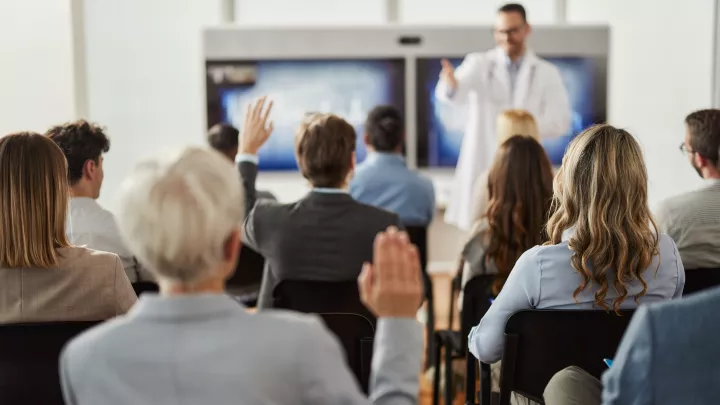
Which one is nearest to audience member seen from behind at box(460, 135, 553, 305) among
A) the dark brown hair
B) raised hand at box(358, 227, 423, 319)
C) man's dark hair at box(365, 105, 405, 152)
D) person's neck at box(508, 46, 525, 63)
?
the dark brown hair

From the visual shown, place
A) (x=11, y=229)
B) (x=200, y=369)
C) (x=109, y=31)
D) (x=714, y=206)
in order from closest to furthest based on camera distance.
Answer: (x=200, y=369) < (x=11, y=229) < (x=714, y=206) < (x=109, y=31)

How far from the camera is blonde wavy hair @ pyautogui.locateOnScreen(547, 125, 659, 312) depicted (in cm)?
205

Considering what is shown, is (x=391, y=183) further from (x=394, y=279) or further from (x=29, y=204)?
(x=394, y=279)

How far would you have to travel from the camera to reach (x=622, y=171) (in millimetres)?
2078

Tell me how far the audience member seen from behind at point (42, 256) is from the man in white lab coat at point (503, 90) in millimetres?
3530

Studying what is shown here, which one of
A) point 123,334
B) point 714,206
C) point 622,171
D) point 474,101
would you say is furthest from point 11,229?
point 474,101

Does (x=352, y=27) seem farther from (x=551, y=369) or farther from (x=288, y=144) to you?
Answer: (x=551, y=369)

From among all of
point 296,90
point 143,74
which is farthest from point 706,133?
point 143,74

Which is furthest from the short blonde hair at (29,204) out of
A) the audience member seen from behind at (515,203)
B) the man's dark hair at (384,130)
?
the man's dark hair at (384,130)

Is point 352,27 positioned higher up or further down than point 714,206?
higher up

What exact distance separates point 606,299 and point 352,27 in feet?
15.1

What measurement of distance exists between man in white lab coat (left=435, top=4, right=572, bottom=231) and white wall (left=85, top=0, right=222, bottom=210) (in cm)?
187

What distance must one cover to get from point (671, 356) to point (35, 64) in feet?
14.9

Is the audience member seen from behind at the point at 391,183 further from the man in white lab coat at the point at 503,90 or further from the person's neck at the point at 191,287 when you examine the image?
the person's neck at the point at 191,287
